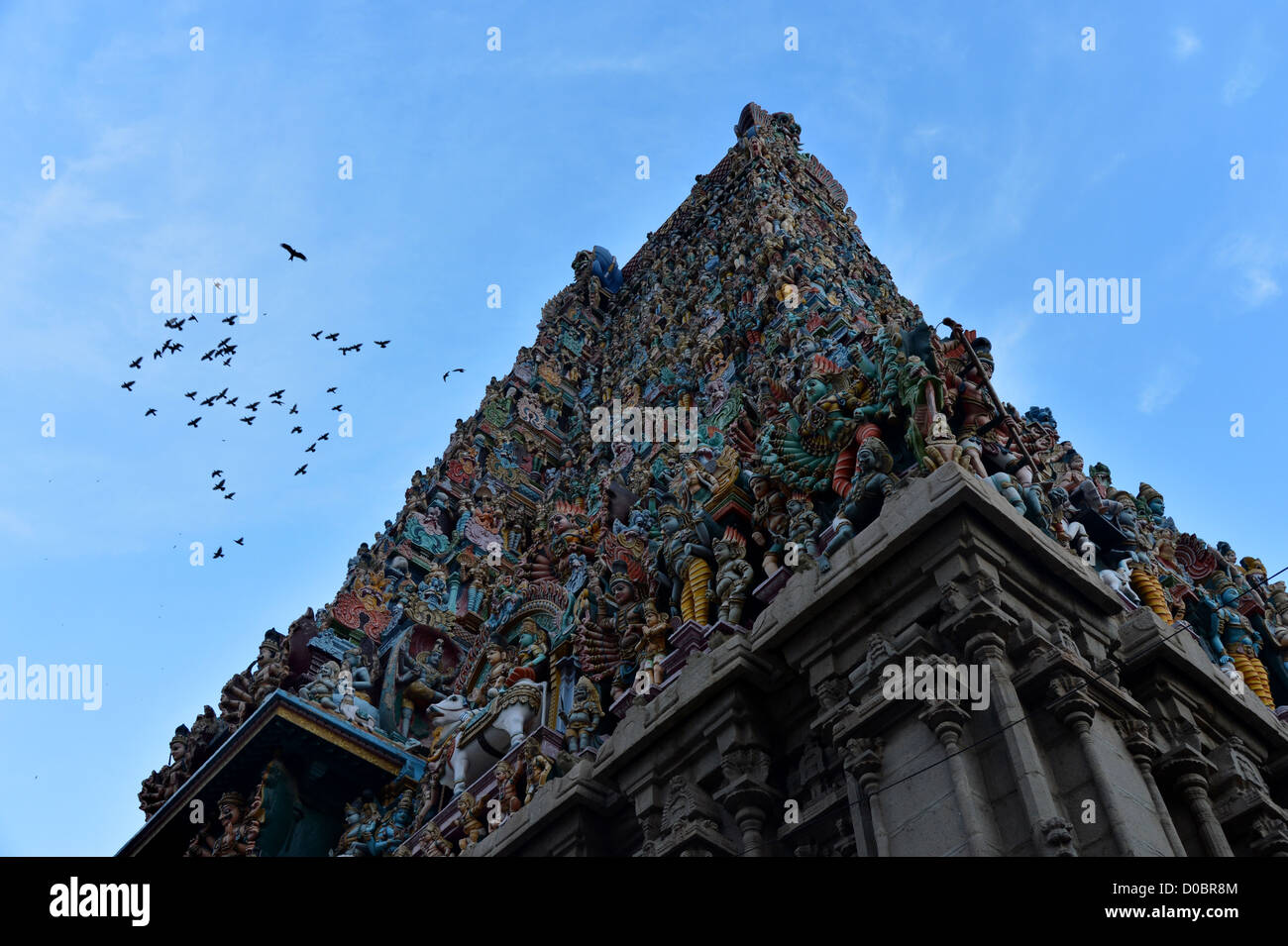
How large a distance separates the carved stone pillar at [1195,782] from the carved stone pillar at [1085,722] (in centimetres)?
85

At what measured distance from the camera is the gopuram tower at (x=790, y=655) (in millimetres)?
8773

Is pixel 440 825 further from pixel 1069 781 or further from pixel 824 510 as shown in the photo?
pixel 1069 781

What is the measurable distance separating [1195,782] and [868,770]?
92.8 inches

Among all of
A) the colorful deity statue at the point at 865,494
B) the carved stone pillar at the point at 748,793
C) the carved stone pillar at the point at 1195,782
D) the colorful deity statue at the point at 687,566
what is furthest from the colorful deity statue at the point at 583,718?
the carved stone pillar at the point at 1195,782

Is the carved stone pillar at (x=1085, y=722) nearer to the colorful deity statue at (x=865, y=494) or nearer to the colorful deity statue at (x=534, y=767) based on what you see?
the colorful deity statue at (x=865, y=494)

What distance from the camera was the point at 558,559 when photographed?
1905 centimetres

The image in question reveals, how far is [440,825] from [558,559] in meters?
5.39

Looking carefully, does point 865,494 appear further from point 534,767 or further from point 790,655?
point 534,767

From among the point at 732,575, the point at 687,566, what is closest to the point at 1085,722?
the point at 732,575

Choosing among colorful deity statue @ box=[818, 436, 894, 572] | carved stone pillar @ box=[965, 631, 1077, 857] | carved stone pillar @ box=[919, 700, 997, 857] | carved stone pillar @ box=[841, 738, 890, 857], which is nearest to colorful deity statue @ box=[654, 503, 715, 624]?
colorful deity statue @ box=[818, 436, 894, 572]

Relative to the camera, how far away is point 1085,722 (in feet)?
27.7

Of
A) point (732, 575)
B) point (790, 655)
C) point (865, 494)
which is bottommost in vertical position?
point (790, 655)

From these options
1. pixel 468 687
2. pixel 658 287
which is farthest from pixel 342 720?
pixel 658 287
